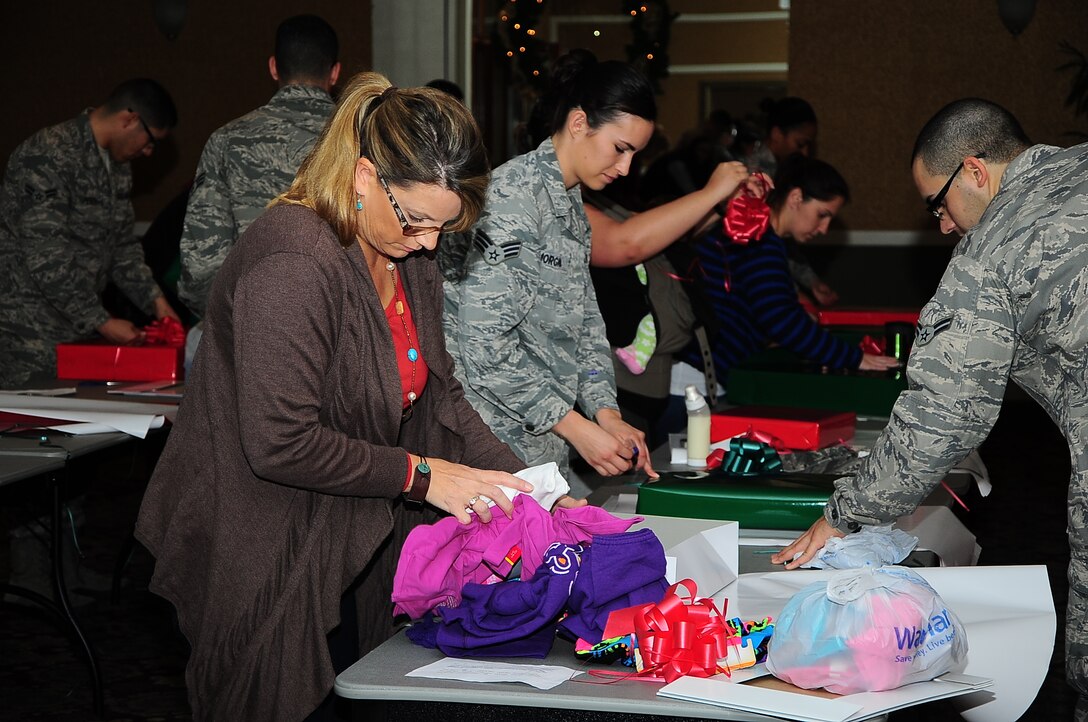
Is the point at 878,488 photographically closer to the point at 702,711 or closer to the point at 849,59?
the point at 702,711

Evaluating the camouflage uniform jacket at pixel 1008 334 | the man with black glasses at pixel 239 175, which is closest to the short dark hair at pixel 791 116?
the man with black glasses at pixel 239 175

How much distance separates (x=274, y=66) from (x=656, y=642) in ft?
8.49

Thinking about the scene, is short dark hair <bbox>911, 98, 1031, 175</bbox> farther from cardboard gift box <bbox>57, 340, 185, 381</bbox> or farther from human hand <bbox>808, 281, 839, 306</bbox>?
human hand <bbox>808, 281, 839, 306</bbox>

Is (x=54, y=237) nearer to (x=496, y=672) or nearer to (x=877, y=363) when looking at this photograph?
(x=877, y=363)

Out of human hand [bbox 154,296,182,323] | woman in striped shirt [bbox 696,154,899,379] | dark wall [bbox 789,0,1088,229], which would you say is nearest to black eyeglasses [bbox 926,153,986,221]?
woman in striped shirt [bbox 696,154,899,379]

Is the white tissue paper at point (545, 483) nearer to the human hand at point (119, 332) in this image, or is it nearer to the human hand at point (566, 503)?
the human hand at point (566, 503)

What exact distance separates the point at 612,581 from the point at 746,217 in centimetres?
183

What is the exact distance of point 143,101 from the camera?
12.9ft

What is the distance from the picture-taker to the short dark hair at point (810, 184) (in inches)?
142

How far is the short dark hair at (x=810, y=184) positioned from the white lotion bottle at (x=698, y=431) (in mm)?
1298

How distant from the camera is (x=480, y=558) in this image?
165 cm

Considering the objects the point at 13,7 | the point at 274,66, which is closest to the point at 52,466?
the point at 274,66

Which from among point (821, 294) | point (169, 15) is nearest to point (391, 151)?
point (821, 294)

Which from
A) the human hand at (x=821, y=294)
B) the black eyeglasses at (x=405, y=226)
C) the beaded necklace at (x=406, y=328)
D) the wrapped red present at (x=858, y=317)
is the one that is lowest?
the human hand at (x=821, y=294)
